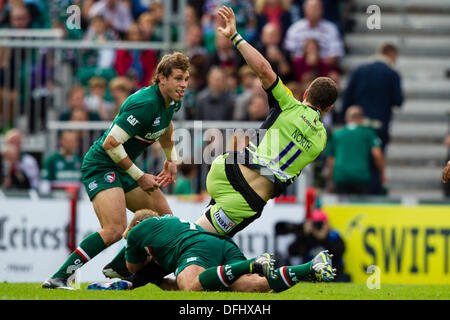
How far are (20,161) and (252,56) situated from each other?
7.65 m

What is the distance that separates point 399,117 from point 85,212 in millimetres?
7041

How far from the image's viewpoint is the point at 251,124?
599 inches

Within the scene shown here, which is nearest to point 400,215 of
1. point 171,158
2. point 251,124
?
point 251,124

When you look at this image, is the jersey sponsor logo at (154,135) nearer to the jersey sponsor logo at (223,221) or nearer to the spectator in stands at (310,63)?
the jersey sponsor logo at (223,221)

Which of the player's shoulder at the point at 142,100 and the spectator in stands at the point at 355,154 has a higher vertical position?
the player's shoulder at the point at 142,100

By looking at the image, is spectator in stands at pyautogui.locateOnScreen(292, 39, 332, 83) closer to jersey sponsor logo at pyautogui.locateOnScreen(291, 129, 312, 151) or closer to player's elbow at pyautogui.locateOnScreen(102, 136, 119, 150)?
jersey sponsor logo at pyautogui.locateOnScreen(291, 129, 312, 151)

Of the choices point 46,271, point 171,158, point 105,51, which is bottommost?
point 46,271

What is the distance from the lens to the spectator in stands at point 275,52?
1731 centimetres

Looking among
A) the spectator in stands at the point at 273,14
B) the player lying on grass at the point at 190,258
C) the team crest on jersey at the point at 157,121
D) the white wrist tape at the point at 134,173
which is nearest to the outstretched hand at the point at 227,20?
the team crest on jersey at the point at 157,121

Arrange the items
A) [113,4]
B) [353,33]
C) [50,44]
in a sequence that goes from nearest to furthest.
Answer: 1. [50,44]
2. [113,4]
3. [353,33]

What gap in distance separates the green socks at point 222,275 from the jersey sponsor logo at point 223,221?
0.90 meters

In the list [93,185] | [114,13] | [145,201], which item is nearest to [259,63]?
[145,201]

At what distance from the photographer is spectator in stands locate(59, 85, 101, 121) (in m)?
15.8
